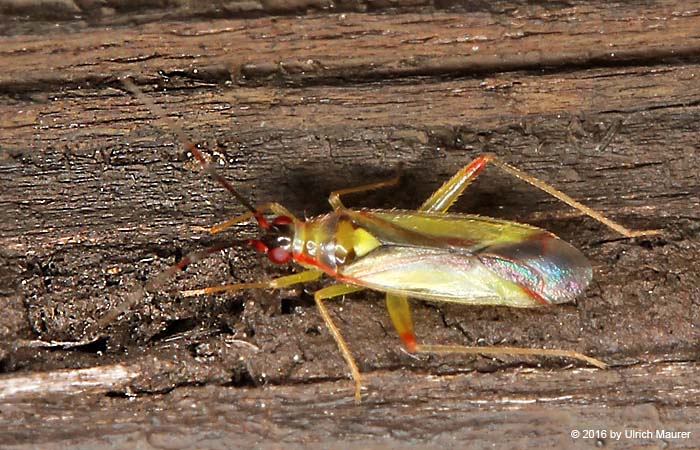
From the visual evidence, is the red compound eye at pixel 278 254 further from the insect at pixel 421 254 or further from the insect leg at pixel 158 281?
the insect leg at pixel 158 281

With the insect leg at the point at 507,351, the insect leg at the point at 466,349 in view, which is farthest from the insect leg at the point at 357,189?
the insect leg at the point at 507,351

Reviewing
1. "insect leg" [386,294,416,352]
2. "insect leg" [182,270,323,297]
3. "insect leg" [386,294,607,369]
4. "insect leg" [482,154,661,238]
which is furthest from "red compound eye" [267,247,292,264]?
"insect leg" [482,154,661,238]

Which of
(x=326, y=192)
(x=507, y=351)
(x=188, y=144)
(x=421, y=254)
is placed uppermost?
(x=188, y=144)

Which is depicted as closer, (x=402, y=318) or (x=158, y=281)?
(x=402, y=318)

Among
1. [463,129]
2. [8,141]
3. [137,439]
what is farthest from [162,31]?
[137,439]

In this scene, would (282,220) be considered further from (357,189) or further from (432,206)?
(432,206)

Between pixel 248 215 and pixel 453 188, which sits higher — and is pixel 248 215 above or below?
below

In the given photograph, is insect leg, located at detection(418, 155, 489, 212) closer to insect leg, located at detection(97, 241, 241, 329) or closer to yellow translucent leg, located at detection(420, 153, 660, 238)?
yellow translucent leg, located at detection(420, 153, 660, 238)

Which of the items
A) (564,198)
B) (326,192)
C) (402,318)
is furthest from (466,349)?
(326,192)

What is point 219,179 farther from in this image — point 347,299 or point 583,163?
point 583,163
